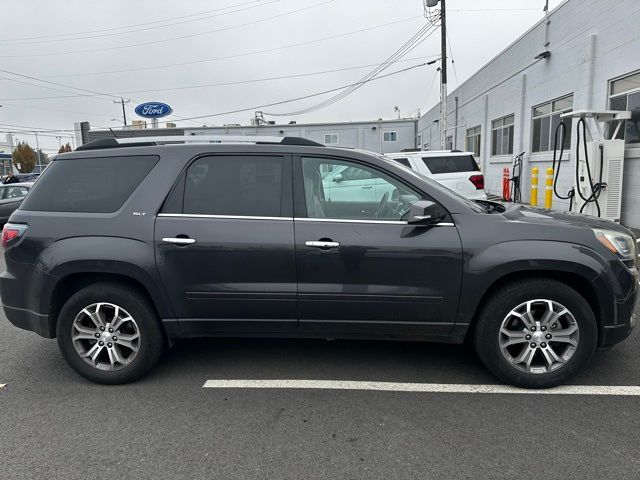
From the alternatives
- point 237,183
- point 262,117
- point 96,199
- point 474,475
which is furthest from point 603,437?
point 262,117

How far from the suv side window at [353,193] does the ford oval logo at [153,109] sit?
2134 cm

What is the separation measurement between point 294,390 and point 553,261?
209cm

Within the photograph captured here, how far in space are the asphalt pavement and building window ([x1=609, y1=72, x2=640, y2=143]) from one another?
7310mm

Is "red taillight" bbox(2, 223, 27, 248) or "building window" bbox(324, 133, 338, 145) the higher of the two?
"building window" bbox(324, 133, 338, 145)

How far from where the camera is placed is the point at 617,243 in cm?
342

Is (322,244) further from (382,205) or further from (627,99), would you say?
(627,99)

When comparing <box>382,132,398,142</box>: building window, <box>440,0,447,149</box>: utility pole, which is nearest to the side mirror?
<box>440,0,447,149</box>: utility pole

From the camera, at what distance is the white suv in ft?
34.2

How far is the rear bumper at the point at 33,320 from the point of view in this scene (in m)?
3.64

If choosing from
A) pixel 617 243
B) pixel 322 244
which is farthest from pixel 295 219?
pixel 617 243

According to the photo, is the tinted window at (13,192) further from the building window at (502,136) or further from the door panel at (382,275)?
the building window at (502,136)

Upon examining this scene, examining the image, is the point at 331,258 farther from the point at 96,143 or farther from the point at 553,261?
the point at 96,143

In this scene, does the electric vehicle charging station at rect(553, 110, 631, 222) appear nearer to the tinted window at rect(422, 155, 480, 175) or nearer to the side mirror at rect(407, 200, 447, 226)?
the tinted window at rect(422, 155, 480, 175)

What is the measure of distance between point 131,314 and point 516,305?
2873mm
